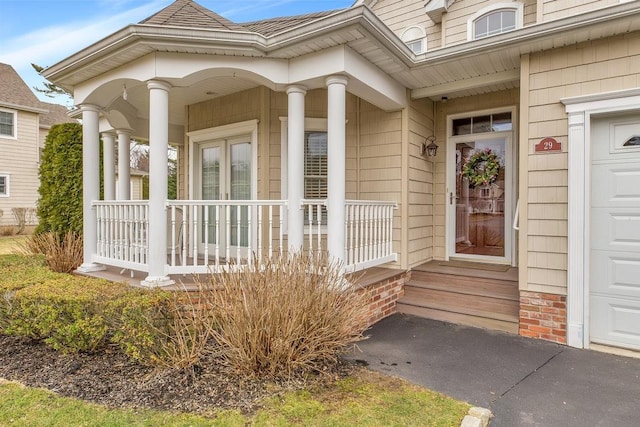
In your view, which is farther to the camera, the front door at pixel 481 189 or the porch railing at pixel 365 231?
the front door at pixel 481 189

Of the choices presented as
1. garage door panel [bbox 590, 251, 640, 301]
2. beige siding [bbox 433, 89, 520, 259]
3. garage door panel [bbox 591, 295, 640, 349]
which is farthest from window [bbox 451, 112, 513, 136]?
garage door panel [bbox 591, 295, 640, 349]

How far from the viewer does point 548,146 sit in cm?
409

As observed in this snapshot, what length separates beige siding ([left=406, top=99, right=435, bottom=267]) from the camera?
5.42 metres

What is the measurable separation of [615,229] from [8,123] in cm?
1943

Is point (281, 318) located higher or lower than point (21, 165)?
lower

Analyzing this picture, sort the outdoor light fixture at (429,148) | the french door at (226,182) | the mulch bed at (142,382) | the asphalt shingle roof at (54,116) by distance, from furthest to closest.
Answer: the asphalt shingle roof at (54,116) → the french door at (226,182) → the outdoor light fixture at (429,148) → the mulch bed at (142,382)

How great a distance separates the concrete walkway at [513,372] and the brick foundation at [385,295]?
279 mm

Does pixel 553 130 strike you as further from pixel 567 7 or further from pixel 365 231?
pixel 365 231

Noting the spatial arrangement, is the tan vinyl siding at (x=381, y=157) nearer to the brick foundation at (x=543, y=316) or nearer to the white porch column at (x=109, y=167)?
the brick foundation at (x=543, y=316)

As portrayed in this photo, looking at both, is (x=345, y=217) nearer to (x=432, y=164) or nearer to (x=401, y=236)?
(x=401, y=236)

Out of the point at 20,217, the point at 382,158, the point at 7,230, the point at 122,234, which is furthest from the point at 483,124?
the point at 7,230

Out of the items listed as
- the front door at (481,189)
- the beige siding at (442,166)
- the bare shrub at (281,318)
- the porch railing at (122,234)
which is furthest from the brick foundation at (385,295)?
the porch railing at (122,234)

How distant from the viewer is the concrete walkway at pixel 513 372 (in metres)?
2.68

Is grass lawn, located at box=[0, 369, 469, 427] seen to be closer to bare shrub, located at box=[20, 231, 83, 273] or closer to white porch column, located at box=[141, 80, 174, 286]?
white porch column, located at box=[141, 80, 174, 286]
